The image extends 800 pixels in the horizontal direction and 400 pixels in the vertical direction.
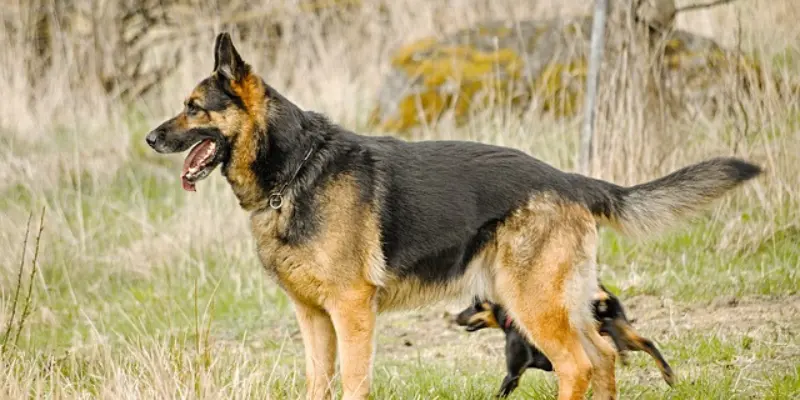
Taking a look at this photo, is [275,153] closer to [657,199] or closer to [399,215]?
[399,215]

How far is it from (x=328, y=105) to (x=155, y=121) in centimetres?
195

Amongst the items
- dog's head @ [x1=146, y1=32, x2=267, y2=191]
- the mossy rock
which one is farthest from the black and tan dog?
the mossy rock

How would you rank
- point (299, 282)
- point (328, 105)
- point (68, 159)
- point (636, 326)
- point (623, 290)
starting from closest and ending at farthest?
point (299, 282) → point (636, 326) → point (623, 290) → point (68, 159) → point (328, 105)

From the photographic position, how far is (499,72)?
33.0 feet

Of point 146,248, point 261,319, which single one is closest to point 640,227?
point 261,319

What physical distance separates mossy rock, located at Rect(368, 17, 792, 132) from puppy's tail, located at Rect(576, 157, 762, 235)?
4.23 m

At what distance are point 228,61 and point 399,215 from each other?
1063 mm

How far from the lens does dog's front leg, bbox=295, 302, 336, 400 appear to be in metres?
5.07

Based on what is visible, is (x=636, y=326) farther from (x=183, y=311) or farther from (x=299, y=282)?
(x=183, y=311)

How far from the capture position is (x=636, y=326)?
627 cm

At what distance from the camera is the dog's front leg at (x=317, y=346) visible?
507 cm

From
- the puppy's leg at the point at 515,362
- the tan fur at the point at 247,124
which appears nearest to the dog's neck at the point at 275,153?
the tan fur at the point at 247,124

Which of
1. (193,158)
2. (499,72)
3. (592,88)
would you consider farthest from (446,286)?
(499,72)

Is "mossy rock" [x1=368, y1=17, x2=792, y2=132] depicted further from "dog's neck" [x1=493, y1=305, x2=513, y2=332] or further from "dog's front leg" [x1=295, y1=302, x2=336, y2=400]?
"dog's front leg" [x1=295, y1=302, x2=336, y2=400]
